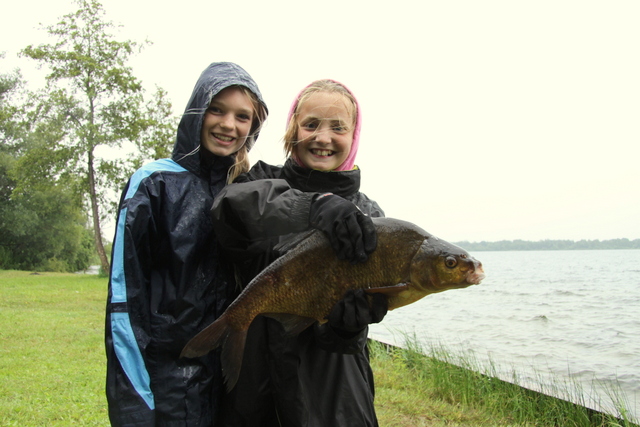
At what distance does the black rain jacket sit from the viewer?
2.22m

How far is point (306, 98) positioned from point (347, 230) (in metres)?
1.00

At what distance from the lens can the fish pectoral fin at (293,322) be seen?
2279 millimetres

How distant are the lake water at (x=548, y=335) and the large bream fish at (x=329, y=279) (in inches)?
169

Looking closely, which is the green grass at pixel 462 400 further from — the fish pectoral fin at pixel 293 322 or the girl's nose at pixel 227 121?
the girl's nose at pixel 227 121

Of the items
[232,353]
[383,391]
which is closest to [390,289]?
[232,353]

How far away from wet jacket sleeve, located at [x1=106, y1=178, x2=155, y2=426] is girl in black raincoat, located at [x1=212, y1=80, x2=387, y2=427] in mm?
374

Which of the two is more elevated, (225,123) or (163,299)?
(225,123)

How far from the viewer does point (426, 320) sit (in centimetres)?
1491

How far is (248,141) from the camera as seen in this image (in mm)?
2949

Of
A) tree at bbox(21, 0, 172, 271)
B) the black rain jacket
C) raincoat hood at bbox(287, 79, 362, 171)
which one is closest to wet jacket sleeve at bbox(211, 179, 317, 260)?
the black rain jacket

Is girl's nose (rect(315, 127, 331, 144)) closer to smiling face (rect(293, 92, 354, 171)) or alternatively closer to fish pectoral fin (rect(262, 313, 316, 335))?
smiling face (rect(293, 92, 354, 171))

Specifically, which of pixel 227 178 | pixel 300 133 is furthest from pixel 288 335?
pixel 300 133

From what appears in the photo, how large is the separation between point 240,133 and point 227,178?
0.29 metres

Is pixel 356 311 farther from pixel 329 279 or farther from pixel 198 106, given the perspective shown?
pixel 198 106
